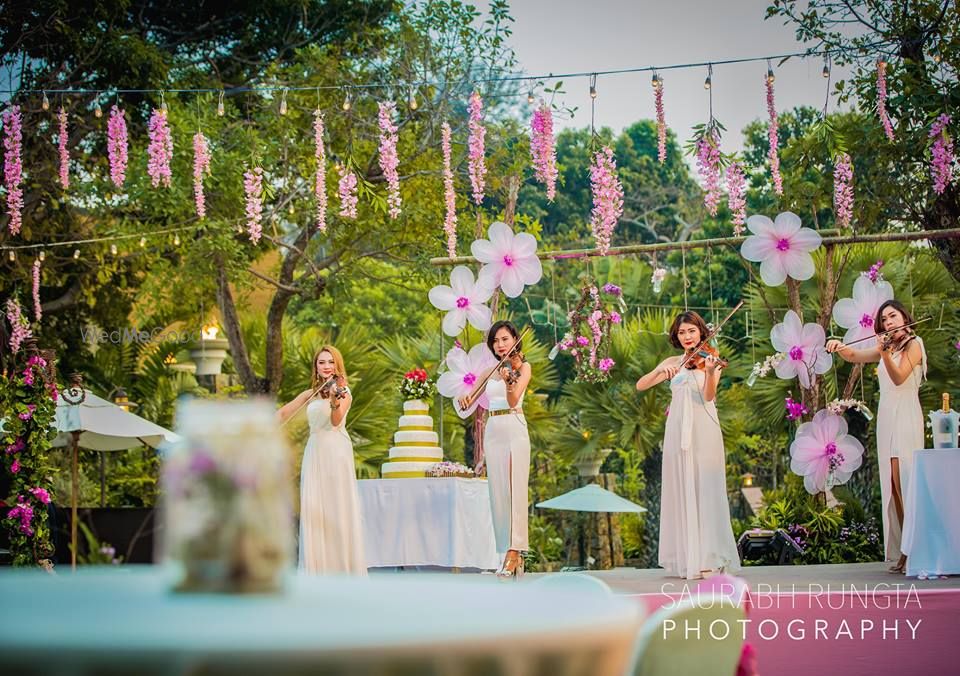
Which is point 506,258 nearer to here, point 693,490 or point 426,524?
point 426,524

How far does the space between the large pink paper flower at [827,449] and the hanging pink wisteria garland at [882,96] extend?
2.36m

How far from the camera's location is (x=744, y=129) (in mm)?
23641

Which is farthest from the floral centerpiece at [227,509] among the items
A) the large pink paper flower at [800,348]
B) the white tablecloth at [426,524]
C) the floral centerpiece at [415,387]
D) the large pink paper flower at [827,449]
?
the large pink paper flower at [827,449]

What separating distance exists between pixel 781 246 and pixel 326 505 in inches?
158

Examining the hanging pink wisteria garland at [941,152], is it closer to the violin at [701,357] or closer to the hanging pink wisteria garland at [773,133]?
the hanging pink wisteria garland at [773,133]

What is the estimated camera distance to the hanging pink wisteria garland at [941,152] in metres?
9.41

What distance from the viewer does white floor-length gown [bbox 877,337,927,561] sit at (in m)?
7.00

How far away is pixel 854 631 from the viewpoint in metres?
5.32

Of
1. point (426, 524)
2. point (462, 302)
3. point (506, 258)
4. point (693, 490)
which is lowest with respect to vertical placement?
point (426, 524)

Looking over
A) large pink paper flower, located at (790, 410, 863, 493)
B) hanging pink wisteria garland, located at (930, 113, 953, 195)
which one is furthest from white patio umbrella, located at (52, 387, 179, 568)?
hanging pink wisteria garland, located at (930, 113, 953, 195)

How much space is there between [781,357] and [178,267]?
22.5 feet

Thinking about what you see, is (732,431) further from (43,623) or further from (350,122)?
(43,623)

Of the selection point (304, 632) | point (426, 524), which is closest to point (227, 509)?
point (304, 632)

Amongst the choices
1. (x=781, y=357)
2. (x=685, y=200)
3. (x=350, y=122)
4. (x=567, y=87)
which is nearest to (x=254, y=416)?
(x=781, y=357)
